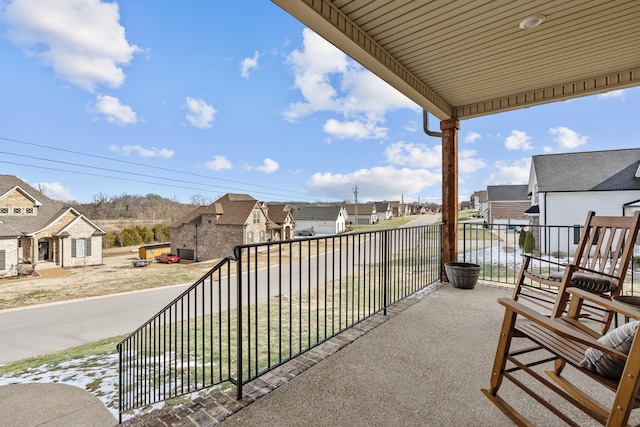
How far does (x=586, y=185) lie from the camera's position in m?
10.6

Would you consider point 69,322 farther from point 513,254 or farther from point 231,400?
point 513,254

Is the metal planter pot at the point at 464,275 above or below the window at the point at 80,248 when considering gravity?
above

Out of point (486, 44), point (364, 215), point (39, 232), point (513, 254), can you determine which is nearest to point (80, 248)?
point (39, 232)

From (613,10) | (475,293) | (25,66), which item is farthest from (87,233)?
(613,10)

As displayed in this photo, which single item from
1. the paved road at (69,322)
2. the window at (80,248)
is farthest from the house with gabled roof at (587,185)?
the window at (80,248)

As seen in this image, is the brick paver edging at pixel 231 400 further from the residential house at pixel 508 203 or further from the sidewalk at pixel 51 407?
the residential house at pixel 508 203

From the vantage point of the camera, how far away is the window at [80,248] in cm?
1570

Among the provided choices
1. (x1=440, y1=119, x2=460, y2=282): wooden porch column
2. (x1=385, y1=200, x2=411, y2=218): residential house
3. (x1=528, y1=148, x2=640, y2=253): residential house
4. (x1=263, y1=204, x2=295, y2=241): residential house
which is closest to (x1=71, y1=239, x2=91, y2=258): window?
(x1=263, y1=204, x2=295, y2=241): residential house

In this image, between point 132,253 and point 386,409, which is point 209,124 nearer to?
point 132,253

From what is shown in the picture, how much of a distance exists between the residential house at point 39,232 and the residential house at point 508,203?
2659 centimetres

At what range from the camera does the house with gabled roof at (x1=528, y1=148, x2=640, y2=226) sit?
32.8 ft

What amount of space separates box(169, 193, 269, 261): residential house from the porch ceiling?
1656cm

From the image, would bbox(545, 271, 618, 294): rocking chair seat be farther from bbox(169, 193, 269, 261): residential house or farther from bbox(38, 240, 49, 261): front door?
bbox(38, 240, 49, 261): front door

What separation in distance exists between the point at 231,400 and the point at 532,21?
10.3ft
